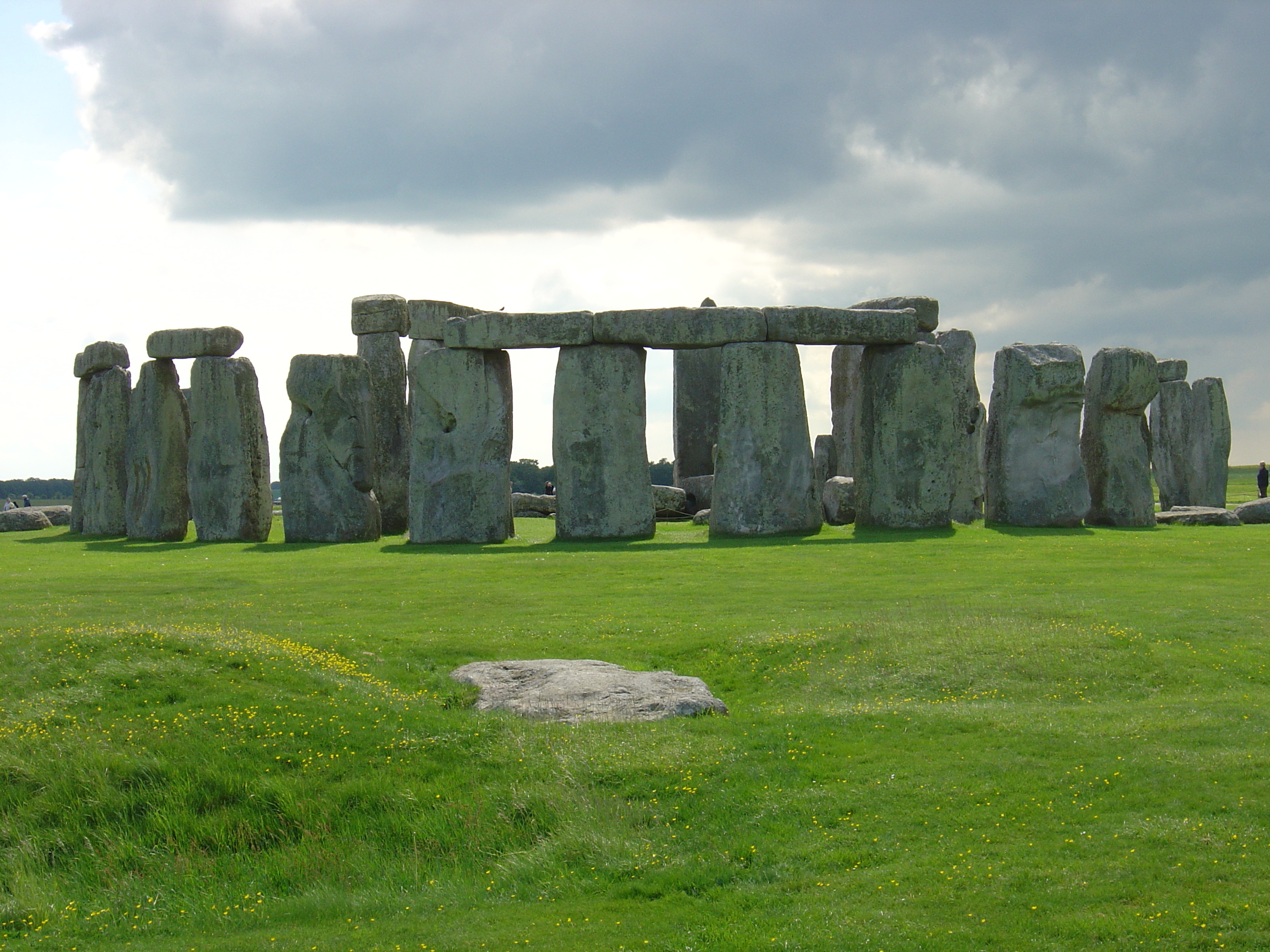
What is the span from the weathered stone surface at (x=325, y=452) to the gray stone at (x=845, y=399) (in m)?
12.2

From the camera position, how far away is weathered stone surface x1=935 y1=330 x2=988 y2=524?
2686cm

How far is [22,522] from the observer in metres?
35.0

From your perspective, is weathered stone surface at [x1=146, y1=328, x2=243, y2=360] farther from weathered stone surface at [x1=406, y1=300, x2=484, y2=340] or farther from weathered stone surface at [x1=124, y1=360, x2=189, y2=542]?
weathered stone surface at [x1=406, y1=300, x2=484, y2=340]

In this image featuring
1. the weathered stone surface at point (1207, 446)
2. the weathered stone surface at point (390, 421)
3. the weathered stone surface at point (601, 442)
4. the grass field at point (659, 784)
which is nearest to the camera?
the grass field at point (659, 784)

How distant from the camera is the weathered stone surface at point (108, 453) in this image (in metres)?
29.5

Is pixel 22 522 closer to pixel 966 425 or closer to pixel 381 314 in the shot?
pixel 381 314

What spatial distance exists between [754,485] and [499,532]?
4973mm

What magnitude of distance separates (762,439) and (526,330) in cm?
489

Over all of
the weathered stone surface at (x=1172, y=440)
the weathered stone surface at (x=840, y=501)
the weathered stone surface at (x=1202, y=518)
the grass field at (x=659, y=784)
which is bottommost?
the grass field at (x=659, y=784)

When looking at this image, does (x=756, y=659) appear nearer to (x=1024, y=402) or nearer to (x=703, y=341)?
(x=703, y=341)

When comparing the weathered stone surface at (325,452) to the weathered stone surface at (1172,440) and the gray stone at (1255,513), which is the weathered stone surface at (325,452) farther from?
the weathered stone surface at (1172,440)

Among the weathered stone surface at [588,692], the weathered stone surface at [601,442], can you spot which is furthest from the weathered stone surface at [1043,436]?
the weathered stone surface at [588,692]

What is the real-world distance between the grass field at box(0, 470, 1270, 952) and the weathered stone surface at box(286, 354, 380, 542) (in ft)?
31.9

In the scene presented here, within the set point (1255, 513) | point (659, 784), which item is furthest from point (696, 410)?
point (659, 784)
